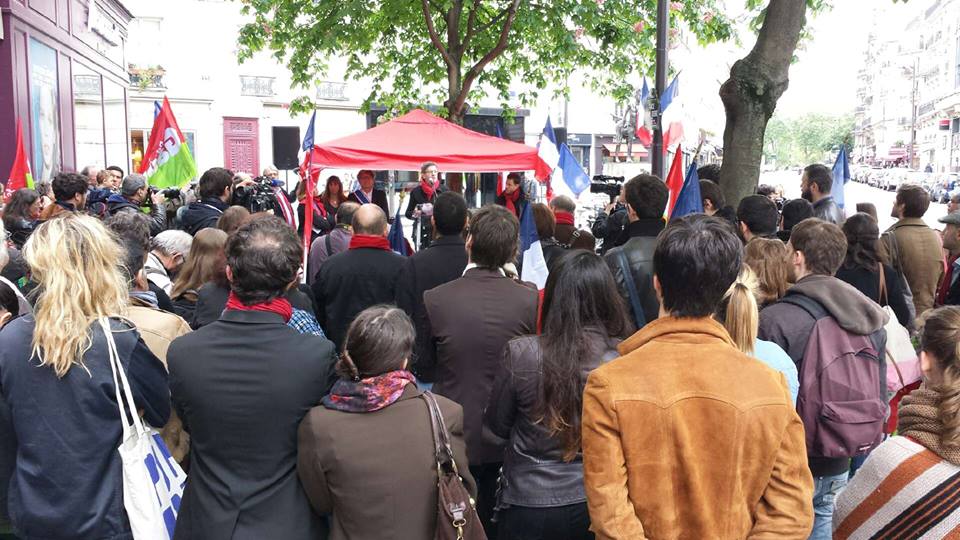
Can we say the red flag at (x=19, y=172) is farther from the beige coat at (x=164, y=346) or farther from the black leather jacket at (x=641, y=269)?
the black leather jacket at (x=641, y=269)

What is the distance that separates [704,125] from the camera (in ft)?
31.0

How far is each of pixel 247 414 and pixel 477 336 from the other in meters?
1.39

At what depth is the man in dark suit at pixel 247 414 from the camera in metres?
2.65

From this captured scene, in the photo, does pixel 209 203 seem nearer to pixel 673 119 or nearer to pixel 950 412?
pixel 673 119

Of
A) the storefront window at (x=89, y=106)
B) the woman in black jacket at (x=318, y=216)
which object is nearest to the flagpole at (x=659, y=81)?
the woman in black jacket at (x=318, y=216)

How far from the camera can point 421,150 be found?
29.3ft

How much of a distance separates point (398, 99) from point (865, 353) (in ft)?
46.8

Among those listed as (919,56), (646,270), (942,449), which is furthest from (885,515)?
(919,56)

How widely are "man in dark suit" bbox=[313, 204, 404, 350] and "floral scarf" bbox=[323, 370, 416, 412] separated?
249 cm

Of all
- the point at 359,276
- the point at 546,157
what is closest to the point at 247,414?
the point at 359,276

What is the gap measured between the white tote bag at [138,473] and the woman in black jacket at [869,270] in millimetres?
4119

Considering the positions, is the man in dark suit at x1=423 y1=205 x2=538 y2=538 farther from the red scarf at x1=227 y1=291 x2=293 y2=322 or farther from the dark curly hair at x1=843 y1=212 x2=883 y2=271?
the dark curly hair at x1=843 y1=212 x2=883 y2=271

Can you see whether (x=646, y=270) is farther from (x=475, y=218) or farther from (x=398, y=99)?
(x=398, y=99)

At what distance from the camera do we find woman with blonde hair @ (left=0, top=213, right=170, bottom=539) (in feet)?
8.78
